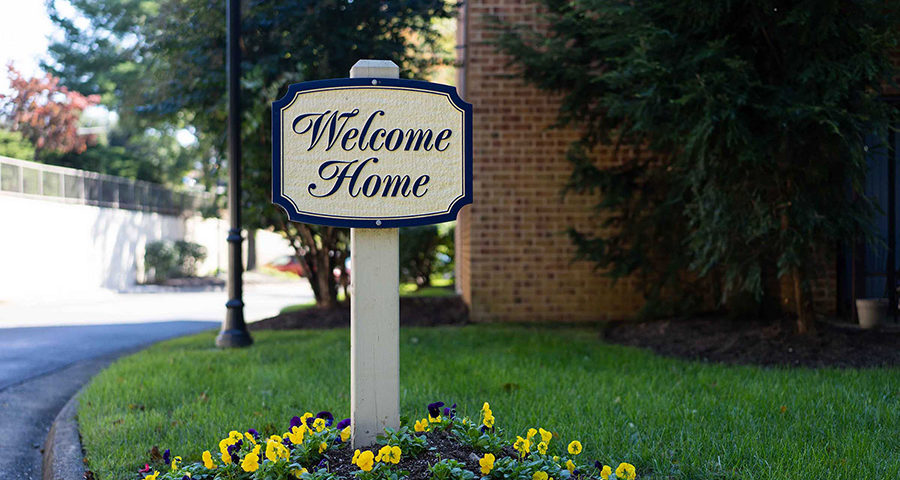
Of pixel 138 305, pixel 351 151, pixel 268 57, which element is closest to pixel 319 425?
pixel 351 151

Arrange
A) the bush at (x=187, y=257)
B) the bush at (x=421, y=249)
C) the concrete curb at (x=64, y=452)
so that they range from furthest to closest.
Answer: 1. the bush at (x=187, y=257)
2. the bush at (x=421, y=249)
3. the concrete curb at (x=64, y=452)

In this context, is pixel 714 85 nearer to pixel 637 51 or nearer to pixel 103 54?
pixel 637 51

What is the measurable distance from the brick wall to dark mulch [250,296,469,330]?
466 millimetres

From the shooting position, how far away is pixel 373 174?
10.2 ft

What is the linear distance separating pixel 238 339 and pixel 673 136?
4.65 metres

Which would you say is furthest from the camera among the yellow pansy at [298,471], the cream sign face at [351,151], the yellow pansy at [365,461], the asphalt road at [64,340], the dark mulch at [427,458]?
the asphalt road at [64,340]

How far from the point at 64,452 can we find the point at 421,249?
11425 mm

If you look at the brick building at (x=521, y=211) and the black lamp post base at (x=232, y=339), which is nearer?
the black lamp post base at (x=232, y=339)

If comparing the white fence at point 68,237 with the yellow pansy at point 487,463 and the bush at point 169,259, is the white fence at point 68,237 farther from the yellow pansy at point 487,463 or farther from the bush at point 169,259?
the yellow pansy at point 487,463

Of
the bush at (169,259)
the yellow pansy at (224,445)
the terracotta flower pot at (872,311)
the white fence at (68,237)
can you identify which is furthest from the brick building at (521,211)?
the bush at (169,259)

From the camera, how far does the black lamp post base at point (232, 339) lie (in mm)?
7722

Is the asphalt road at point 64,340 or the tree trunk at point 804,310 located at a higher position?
the tree trunk at point 804,310

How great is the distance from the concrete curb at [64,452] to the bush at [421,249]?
32.2ft

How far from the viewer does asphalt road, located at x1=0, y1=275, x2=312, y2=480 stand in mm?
5434
